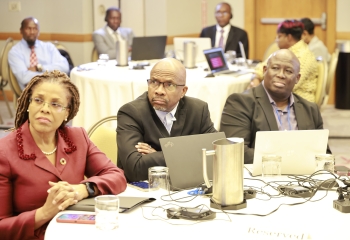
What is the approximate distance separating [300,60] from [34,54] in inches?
131

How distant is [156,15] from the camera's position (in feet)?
30.6

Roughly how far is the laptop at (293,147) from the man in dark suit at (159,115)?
0.57m

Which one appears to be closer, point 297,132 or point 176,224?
point 176,224

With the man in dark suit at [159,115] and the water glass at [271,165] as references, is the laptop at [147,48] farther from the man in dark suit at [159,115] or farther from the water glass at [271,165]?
the water glass at [271,165]

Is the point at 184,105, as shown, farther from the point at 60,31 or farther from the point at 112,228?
the point at 60,31

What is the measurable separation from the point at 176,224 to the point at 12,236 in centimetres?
65

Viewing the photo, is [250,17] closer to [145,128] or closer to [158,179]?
[145,128]

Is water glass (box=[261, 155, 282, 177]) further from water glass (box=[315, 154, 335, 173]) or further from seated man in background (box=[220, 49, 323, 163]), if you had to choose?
seated man in background (box=[220, 49, 323, 163])

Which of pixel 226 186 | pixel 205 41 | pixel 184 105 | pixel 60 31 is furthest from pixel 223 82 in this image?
pixel 60 31

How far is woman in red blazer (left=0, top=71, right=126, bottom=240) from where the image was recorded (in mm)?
2408

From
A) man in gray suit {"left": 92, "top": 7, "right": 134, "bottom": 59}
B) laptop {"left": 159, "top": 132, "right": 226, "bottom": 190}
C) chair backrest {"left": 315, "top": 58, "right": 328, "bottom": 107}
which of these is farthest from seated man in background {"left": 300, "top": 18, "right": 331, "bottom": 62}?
laptop {"left": 159, "top": 132, "right": 226, "bottom": 190}

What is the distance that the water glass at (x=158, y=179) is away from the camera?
271 cm

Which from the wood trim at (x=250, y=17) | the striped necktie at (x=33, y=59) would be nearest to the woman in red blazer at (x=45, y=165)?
the striped necktie at (x=33, y=59)

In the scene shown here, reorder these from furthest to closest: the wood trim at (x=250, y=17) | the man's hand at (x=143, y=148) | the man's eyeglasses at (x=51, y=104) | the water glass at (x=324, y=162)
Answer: the wood trim at (x=250, y=17)
the man's hand at (x=143, y=148)
the water glass at (x=324, y=162)
the man's eyeglasses at (x=51, y=104)
